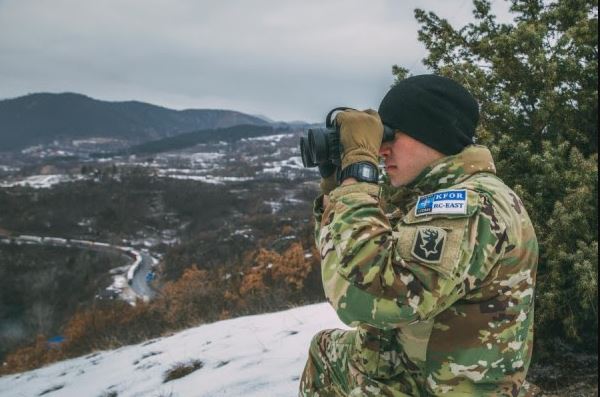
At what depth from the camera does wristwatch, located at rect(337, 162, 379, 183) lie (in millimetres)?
1561

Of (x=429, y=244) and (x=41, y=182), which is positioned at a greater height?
(x=429, y=244)

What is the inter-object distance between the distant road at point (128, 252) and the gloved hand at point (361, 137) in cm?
5787

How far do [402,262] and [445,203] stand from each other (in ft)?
0.70

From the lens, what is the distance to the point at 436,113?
163 cm

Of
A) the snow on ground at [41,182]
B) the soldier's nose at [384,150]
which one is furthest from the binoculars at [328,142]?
the snow on ground at [41,182]

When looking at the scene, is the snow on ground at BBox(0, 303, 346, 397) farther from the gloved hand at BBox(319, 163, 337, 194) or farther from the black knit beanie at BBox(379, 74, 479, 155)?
the black knit beanie at BBox(379, 74, 479, 155)

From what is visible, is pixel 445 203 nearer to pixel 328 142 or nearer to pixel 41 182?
pixel 328 142

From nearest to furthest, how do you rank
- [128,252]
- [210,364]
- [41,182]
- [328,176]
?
[328,176] → [210,364] → [128,252] → [41,182]

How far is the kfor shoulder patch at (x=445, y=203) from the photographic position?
136cm

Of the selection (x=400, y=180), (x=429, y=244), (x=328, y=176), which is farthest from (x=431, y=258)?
(x=328, y=176)

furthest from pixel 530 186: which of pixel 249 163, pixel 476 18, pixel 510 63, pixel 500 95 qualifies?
pixel 249 163

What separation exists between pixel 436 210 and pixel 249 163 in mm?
199332

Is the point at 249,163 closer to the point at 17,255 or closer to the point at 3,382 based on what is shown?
the point at 17,255

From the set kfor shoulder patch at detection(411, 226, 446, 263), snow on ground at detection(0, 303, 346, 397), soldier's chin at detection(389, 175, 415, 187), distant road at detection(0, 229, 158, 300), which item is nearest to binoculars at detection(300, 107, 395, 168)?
soldier's chin at detection(389, 175, 415, 187)
